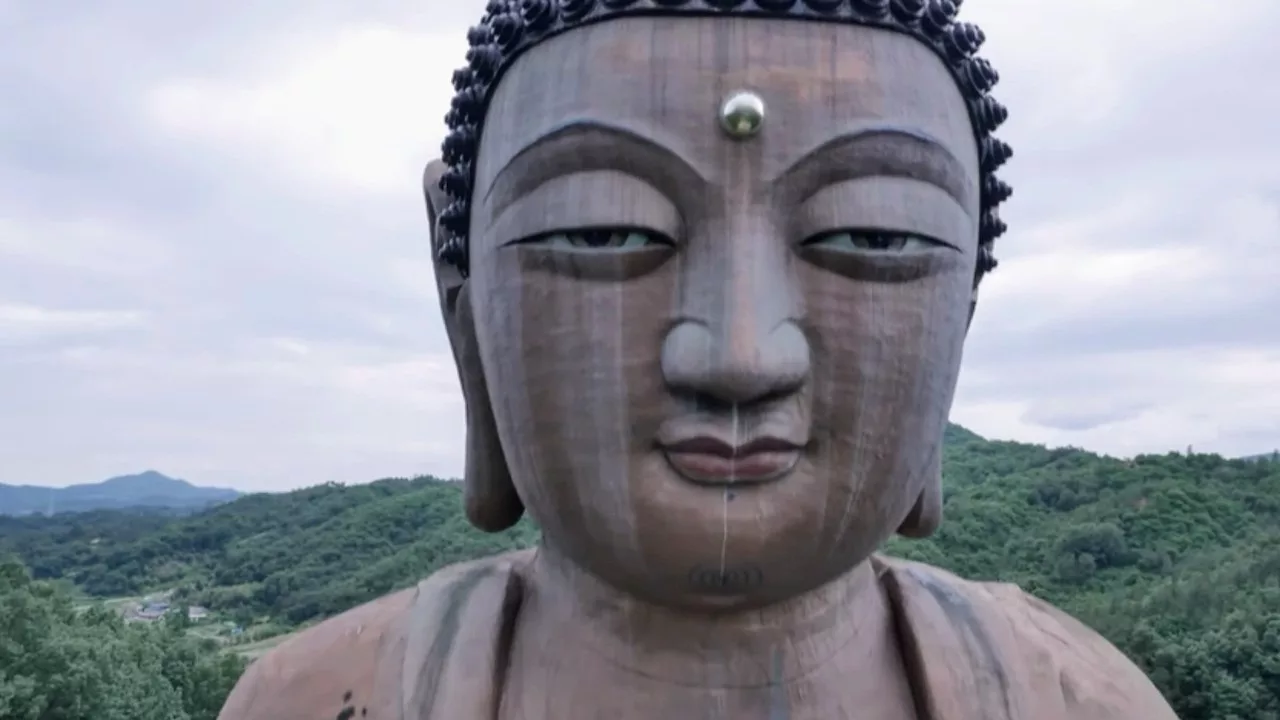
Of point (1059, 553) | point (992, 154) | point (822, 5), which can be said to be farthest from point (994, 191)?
point (1059, 553)

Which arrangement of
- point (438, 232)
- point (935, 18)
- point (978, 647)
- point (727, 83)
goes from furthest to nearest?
point (438, 232) → point (978, 647) → point (935, 18) → point (727, 83)

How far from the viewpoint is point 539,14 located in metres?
2.30

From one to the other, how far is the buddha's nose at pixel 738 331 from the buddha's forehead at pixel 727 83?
177 millimetres

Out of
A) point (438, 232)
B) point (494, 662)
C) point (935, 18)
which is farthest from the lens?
point (438, 232)

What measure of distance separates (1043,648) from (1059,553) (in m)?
22.1

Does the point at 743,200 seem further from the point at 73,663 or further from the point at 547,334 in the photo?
the point at 73,663

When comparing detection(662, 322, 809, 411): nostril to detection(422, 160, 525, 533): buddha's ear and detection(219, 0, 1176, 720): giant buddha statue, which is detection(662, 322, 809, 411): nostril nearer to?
detection(219, 0, 1176, 720): giant buddha statue

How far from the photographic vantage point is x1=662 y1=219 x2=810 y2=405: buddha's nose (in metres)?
1.99

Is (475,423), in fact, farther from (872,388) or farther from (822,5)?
(822,5)

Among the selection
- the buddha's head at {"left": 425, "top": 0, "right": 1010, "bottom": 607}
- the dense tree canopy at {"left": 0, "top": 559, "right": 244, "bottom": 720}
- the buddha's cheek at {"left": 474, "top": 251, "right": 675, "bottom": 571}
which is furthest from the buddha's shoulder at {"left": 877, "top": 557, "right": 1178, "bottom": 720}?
the dense tree canopy at {"left": 0, "top": 559, "right": 244, "bottom": 720}

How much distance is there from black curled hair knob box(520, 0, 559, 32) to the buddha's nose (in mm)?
620

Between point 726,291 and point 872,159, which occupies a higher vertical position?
point 872,159

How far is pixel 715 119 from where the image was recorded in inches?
81.3

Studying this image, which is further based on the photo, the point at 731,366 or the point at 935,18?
the point at 935,18
